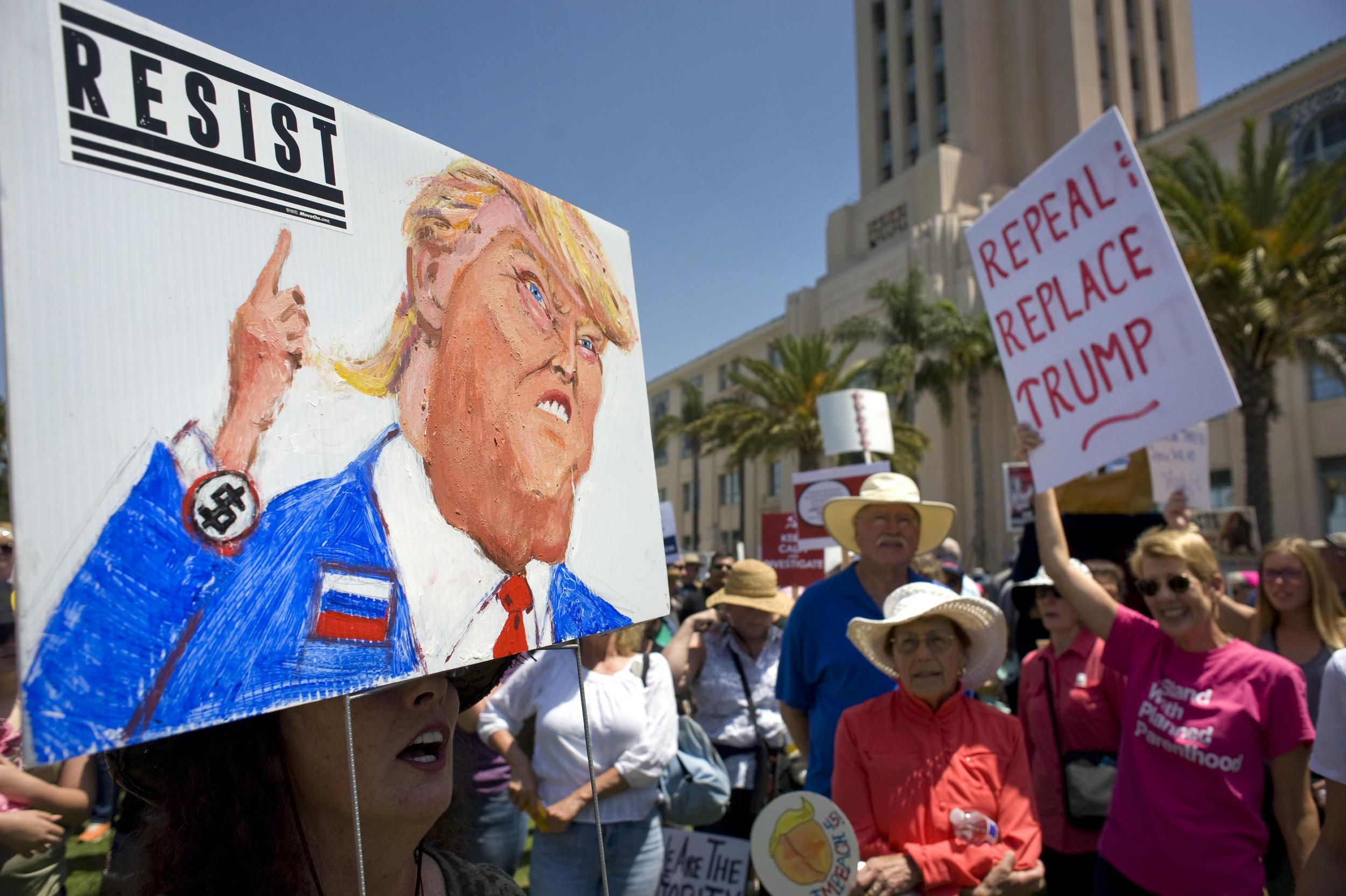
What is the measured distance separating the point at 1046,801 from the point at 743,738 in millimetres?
1379

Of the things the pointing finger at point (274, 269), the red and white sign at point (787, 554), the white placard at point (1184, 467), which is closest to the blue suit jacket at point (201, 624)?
the pointing finger at point (274, 269)

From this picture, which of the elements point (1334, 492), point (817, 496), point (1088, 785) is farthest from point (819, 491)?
point (1334, 492)

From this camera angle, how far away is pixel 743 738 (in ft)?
13.5

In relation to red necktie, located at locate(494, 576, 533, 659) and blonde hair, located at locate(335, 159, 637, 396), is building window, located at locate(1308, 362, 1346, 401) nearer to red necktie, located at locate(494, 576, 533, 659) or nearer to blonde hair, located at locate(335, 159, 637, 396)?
blonde hair, located at locate(335, 159, 637, 396)

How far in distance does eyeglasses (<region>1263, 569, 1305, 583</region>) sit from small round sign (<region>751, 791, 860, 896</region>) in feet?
7.24

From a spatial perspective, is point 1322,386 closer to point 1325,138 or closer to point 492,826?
point 1325,138

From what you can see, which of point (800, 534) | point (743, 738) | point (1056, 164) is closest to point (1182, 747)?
point (743, 738)

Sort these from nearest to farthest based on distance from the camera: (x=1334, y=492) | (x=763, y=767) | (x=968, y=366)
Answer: (x=763, y=767)
(x=1334, y=492)
(x=968, y=366)

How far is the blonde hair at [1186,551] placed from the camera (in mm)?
2723

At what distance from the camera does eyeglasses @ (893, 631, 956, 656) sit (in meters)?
2.78

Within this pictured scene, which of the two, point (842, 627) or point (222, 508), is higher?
point (222, 508)

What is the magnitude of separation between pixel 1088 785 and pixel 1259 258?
14.0 m

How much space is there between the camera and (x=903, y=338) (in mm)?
25891

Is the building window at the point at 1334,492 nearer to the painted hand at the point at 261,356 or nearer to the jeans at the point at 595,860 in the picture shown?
the jeans at the point at 595,860
